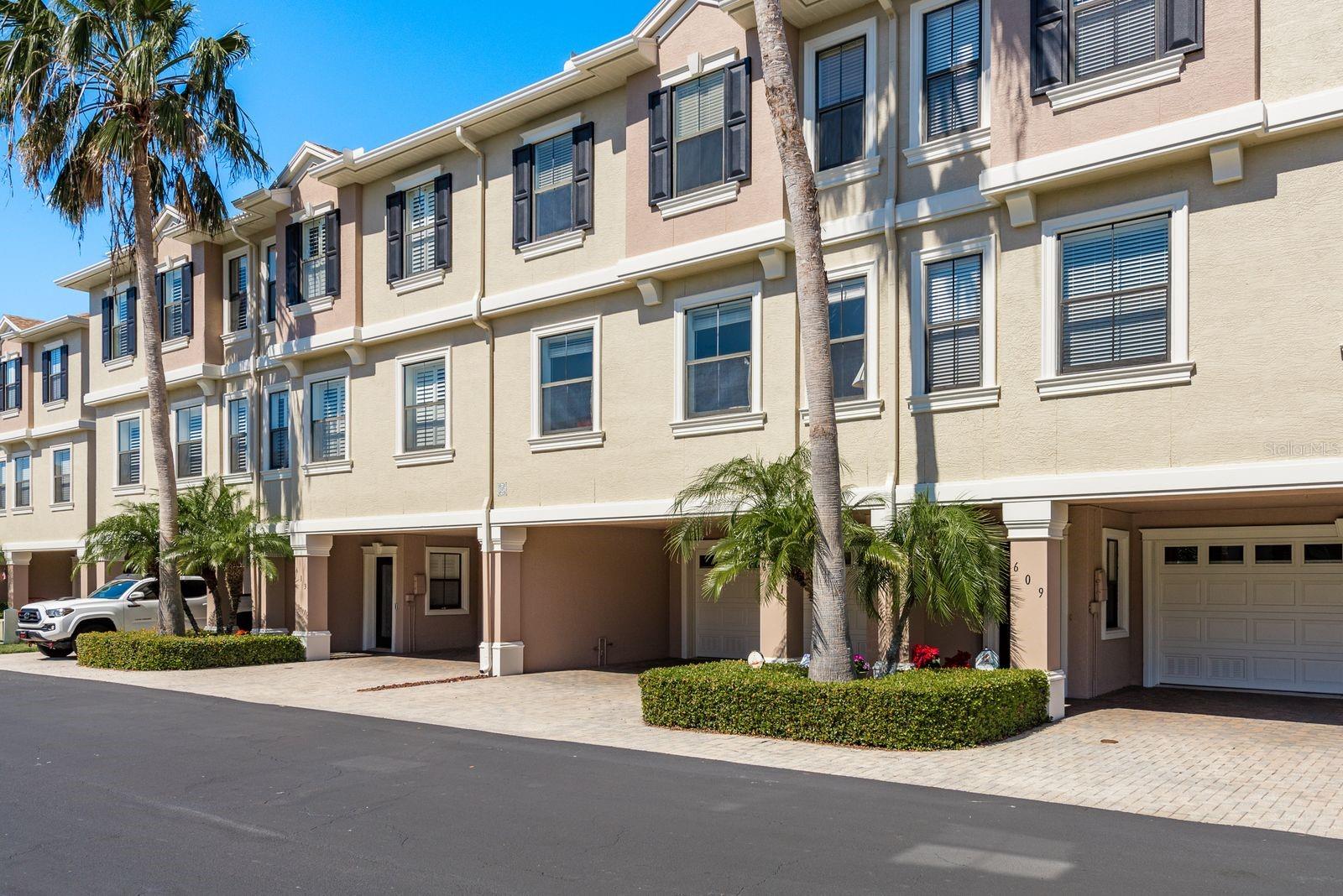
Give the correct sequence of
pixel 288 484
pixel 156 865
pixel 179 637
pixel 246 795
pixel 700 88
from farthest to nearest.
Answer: pixel 288 484 < pixel 179 637 < pixel 700 88 < pixel 246 795 < pixel 156 865

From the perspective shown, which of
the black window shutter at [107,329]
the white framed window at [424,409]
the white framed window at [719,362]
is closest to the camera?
the white framed window at [719,362]

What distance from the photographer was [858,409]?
1428 cm

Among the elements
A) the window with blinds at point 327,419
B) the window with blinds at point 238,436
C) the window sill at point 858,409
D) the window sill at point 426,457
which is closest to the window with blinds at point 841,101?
the window sill at point 858,409

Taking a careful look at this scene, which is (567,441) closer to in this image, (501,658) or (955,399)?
(501,658)

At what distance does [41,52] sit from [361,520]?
33.6ft

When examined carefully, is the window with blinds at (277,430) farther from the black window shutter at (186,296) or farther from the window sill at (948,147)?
the window sill at (948,147)

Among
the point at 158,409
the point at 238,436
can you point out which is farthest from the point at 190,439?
the point at 158,409

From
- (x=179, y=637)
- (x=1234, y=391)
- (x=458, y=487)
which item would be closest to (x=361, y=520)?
(x=458, y=487)

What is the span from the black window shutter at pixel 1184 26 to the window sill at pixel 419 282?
12311mm

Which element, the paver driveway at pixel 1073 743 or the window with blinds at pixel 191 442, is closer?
the paver driveway at pixel 1073 743

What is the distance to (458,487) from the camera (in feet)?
64.4

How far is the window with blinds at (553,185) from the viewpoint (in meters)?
18.2

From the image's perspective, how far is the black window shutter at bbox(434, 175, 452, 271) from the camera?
1988 cm

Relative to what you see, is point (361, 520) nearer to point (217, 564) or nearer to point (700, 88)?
point (217, 564)
